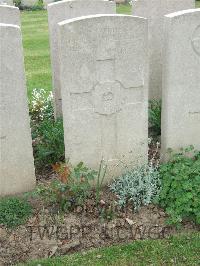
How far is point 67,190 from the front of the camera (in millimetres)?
4645

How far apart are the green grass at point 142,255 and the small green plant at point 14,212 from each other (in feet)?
1.91

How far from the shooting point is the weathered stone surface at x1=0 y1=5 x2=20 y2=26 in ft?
20.0

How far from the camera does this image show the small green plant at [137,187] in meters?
4.74

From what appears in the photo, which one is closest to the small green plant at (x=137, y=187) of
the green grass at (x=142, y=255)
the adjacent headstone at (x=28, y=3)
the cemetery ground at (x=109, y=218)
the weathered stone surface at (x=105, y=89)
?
the cemetery ground at (x=109, y=218)

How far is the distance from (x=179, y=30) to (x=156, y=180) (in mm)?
1595

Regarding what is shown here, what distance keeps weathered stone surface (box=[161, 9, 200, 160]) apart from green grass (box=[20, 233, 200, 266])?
135 centimetres

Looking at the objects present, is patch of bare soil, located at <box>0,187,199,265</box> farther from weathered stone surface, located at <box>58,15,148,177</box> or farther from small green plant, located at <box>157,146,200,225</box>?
weathered stone surface, located at <box>58,15,148,177</box>

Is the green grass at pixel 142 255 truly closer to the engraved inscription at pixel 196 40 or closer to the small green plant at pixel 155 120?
the engraved inscription at pixel 196 40

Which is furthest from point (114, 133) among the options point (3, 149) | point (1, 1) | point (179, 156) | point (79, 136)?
point (1, 1)

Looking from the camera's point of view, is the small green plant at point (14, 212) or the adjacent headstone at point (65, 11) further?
the adjacent headstone at point (65, 11)

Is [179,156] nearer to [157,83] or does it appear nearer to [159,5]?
[157,83]

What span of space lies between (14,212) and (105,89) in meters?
1.57

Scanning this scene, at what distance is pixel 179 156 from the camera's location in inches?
201

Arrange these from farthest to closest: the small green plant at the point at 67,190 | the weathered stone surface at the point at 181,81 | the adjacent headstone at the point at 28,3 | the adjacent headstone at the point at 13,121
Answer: the adjacent headstone at the point at 28,3, the weathered stone surface at the point at 181,81, the small green plant at the point at 67,190, the adjacent headstone at the point at 13,121
